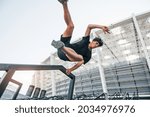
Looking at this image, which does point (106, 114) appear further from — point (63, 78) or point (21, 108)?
point (63, 78)

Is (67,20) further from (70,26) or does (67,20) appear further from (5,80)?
(5,80)

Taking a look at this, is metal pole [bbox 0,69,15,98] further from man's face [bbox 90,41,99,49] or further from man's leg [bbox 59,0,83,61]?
man's face [bbox 90,41,99,49]

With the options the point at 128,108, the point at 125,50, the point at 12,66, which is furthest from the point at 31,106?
the point at 125,50

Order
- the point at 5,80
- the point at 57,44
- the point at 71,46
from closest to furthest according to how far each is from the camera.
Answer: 1. the point at 5,80
2. the point at 57,44
3. the point at 71,46

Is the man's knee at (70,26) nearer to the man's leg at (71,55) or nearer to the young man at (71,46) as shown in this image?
the young man at (71,46)

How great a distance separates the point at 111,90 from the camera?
15406 millimetres

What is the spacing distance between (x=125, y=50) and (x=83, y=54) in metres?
15.1

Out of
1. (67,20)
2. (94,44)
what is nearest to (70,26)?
(67,20)

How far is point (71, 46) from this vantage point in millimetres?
1820

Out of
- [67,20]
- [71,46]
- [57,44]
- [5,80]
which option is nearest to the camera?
[5,80]

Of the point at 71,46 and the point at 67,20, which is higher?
the point at 67,20

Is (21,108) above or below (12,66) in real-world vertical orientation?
below

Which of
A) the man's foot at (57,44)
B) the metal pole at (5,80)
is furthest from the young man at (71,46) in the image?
the metal pole at (5,80)

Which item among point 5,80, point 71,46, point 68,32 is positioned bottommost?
point 5,80
